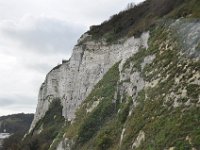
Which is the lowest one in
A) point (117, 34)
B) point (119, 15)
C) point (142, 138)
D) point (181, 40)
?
point (142, 138)

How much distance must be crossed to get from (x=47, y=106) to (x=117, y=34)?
3488 centimetres

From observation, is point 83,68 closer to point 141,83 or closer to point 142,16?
point 142,16

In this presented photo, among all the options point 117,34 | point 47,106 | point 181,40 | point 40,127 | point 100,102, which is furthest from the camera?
point 47,106

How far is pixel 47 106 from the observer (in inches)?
3738

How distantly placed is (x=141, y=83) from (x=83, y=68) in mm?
34181

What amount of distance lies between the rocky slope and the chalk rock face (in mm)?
160

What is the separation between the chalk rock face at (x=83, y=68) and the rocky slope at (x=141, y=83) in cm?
16

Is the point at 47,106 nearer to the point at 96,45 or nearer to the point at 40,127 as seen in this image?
the point at 40,127

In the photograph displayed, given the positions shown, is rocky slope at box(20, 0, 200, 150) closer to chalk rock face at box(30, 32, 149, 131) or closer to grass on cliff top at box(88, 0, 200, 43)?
grass on cliff top at box(88, 0, 200, 43)

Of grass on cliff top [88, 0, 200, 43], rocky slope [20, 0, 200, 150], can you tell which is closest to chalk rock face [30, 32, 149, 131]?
rocky slope [20, 0, 200, 150]

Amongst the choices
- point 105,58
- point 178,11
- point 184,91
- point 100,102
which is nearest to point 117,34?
point 105,58

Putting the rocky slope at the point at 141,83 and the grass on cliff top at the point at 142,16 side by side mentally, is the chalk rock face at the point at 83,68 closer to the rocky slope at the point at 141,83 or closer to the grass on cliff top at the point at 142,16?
the rocky slope at the point at 141,83

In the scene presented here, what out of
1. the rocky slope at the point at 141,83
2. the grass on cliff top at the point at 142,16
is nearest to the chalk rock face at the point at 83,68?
the rocky slope at the point at 141,83

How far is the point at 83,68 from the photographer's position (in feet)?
242
